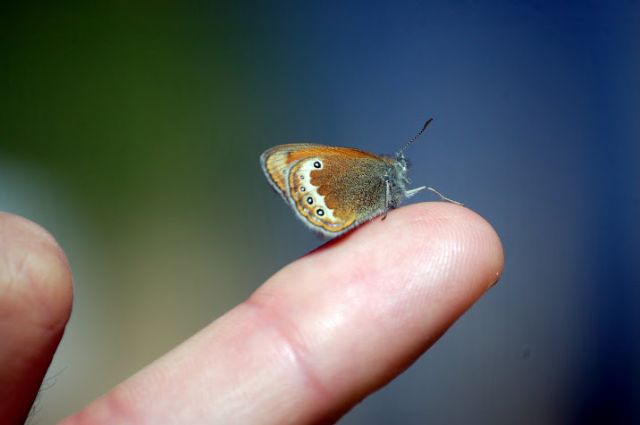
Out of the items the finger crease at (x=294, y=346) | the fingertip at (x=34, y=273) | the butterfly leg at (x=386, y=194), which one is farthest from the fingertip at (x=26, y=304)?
the butterfly leg at (x=386, y=194)

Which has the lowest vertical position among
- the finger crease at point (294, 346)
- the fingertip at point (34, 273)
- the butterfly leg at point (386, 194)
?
the finger crease at point (294, 346)

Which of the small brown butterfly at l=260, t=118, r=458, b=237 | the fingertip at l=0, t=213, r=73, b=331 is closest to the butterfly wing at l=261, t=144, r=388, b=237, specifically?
the small brown butterfly at l=260, t=118, r=458, b=237

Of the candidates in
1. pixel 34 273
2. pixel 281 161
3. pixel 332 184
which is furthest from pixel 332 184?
pixel 34 273

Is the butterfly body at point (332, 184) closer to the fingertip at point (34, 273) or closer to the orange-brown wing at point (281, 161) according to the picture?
the orange-brown wing at point (281, 161)

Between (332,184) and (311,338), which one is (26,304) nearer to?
(311,338)

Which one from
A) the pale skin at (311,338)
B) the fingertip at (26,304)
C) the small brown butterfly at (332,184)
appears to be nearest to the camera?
the fingertip at (26,304)

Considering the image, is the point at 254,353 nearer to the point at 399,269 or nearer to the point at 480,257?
the point at 399,269

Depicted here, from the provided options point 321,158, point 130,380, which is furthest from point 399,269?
point 130,380
